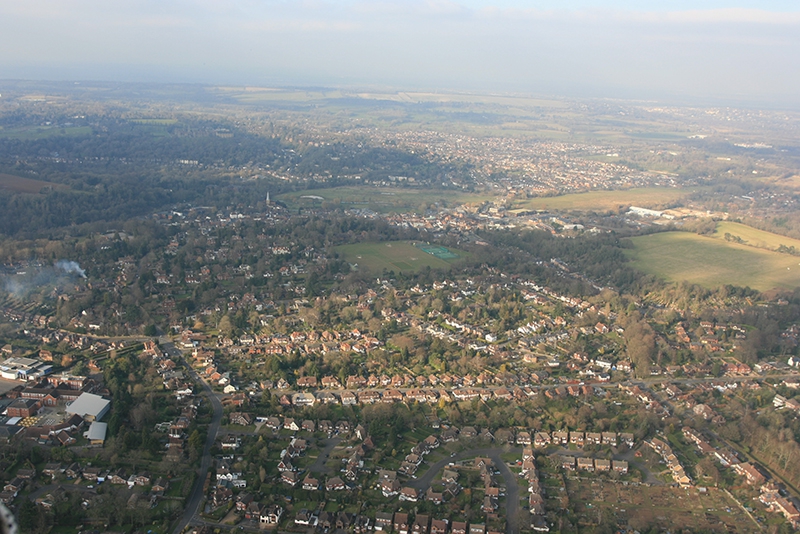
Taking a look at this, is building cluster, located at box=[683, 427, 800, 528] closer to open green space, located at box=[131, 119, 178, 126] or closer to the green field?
the green field

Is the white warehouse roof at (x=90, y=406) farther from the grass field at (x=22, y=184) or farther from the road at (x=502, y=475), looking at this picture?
the grass field at (x=22, y=184)

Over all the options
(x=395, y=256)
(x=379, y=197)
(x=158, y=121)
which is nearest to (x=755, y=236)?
(x=395, y=256)

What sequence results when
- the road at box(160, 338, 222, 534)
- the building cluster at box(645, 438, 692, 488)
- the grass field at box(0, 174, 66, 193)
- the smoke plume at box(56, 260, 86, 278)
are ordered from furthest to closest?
the grass field at box(0, 174, 66, 193), the smoke plume at box(56, 260, 86, 278), the building cluster at box(645, 438, 692, 488), the road at box(160, 338, 222, 534)

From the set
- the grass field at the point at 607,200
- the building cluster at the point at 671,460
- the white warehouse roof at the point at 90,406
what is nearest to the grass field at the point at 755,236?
the grass field at the point at 607,200

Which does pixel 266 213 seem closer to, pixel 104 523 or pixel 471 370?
pixel 471 370

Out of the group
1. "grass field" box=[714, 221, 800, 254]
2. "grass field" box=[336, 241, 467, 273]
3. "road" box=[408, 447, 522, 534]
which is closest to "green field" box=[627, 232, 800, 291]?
"grass field" box=[714, 221, 800, 254]

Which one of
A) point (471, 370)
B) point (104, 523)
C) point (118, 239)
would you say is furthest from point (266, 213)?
point (104, 523)
